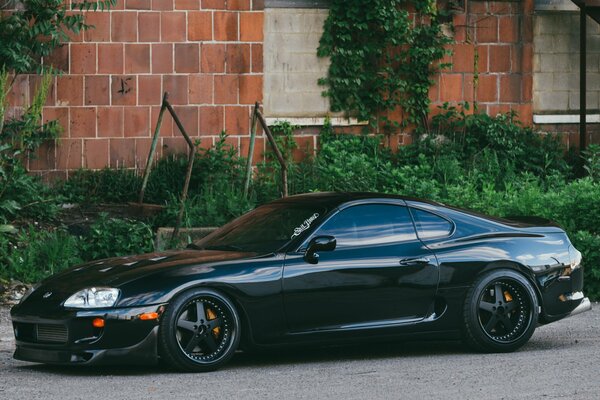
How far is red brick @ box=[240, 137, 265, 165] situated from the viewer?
17000 millimetres

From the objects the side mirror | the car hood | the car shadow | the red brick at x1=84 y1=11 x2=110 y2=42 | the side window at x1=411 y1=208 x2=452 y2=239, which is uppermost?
the red brick at x1=84 y1=11 x2=110 y2=42

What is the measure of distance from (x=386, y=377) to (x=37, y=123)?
28.6 ft

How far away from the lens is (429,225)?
975 cm

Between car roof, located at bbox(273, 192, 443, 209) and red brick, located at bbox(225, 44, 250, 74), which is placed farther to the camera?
red brick, located at bbox(225, 44, 250, 74)

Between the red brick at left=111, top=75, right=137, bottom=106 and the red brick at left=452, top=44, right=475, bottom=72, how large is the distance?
4.70m

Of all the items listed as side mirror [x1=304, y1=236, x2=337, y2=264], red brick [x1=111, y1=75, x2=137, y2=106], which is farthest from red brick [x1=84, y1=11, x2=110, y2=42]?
side mirror [x1=304, y1=236, x2=337, y2=264]

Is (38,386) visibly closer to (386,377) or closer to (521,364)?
(386,377)

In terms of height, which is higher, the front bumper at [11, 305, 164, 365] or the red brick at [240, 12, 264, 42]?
the red brick at [240, 12, 264, 42]

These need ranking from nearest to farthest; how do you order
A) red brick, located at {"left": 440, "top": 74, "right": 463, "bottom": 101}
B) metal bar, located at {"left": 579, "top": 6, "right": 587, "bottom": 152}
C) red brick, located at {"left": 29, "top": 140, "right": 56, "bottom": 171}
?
red brick, located at {"left": 29, "top": 140, "right": 56, "bottom": 171}, metal bar, located at {"left": 579, "top": 6, "right": 587, "bottom": 152}, red brick, located at {"left": 440, "top": 74, "right": 463, "bottom": 101}

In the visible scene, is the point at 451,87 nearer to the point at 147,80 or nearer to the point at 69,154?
the point at 147,80

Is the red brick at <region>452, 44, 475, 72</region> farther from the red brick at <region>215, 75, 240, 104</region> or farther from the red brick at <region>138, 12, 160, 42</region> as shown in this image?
the red brick at <region>138, 12, 160, 42</region>

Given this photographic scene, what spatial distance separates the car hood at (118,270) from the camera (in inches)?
344

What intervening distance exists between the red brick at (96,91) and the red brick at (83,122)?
0.38 feet

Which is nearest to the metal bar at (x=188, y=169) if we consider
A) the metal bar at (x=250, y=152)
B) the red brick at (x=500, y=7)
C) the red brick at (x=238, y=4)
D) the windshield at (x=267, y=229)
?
the metal bar at (x=250, y=152)
